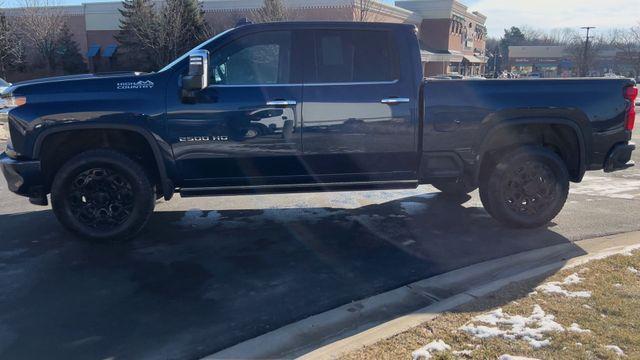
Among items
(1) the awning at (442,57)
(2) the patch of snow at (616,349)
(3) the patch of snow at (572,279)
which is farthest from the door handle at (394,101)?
(1) the awning at (442,57)

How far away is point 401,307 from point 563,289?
1.23 meters

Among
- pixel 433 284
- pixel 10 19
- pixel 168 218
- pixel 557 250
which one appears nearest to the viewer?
pixel 433 284

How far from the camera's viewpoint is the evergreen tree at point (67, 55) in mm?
40469

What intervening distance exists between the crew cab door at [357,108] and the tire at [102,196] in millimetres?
1666

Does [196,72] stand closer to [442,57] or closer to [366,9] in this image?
[366,9]

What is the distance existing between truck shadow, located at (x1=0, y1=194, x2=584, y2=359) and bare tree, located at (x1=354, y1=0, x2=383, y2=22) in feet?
94.0

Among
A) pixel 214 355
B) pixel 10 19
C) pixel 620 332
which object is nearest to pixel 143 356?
pixel 214 355

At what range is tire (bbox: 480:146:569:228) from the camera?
5535 millimetres

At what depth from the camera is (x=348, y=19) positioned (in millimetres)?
35031

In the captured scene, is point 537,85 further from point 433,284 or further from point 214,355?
point 214,355

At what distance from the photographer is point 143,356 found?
10.6 feet

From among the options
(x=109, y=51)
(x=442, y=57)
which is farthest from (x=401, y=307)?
(x=442, y=57)

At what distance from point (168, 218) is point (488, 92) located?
12.5 ft

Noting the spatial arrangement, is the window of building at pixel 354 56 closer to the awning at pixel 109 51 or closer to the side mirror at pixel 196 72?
the side mirror at pixel 196 72
